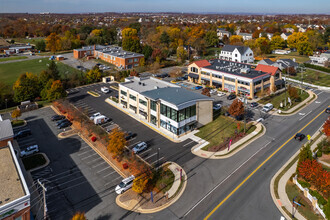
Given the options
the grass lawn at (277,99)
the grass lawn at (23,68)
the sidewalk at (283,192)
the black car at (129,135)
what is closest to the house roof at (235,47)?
the grass lawn at (277,99)

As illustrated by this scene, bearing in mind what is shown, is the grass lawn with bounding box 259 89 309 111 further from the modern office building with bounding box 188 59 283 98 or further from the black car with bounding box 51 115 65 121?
the black car with bounding box 51 115 65 121

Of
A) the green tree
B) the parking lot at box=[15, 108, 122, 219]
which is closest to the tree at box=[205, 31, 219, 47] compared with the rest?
the green tree

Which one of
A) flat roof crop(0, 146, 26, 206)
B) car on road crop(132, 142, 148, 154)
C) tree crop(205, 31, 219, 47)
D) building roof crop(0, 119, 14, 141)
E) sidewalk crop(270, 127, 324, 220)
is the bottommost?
sidewalk crop(270, 127, 324, 220)

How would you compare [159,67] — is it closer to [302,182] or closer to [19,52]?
[302,182]

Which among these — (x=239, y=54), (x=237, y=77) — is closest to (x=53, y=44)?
(x=239, y=54)

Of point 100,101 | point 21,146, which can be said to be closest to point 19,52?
point 100,101

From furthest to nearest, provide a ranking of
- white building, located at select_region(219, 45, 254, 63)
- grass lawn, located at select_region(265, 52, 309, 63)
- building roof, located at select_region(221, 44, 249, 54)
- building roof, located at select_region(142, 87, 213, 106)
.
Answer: grass lawn, located at select_region(265, 52, 309, 63) → building roof, located at select_region(221, 44, 249, 54) → white building, located at select_region(219, 45, 254, 63) → building roof, located at select_region(142, 87, 213, 106)
